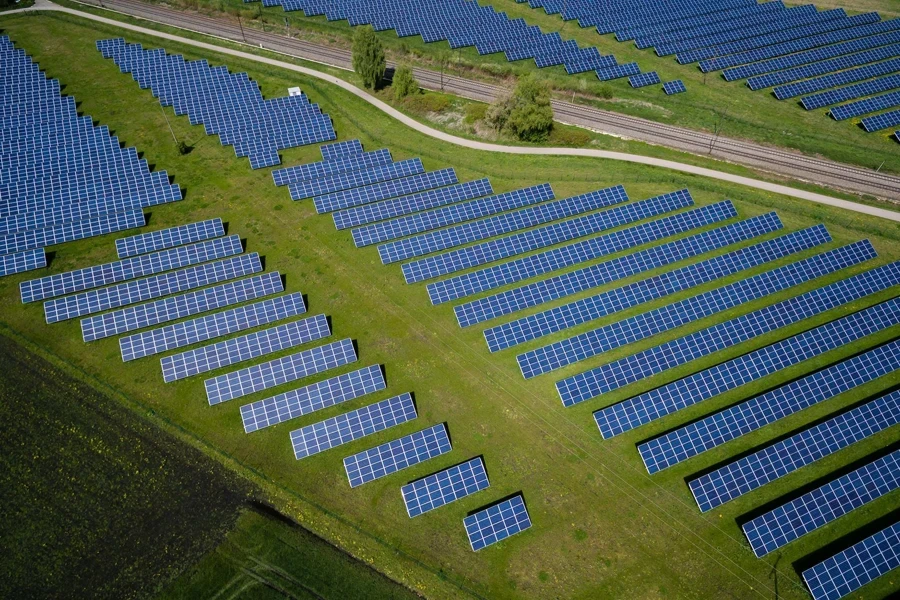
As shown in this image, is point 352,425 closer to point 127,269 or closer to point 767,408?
point 127,269

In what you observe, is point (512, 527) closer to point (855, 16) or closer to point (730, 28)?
point (730, 28)

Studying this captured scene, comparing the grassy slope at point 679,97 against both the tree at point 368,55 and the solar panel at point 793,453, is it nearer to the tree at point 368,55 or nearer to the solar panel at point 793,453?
the tree at point 368,55

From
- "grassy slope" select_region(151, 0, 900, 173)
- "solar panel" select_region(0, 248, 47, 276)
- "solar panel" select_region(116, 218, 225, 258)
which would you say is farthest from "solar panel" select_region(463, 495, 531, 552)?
"grassy slope" select_region(151, 0, 900, 173)

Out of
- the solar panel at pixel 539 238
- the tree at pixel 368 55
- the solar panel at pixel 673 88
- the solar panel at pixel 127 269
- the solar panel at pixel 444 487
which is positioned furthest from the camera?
the solar panel at pixel 673 88

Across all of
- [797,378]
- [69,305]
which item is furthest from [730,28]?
[69,305]

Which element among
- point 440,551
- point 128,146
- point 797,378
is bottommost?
point 440,551

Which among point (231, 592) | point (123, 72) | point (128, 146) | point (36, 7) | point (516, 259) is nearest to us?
point (231, 592)

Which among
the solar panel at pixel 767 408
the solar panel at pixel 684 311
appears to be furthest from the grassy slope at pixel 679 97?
the solar panel at pixel 767 408
